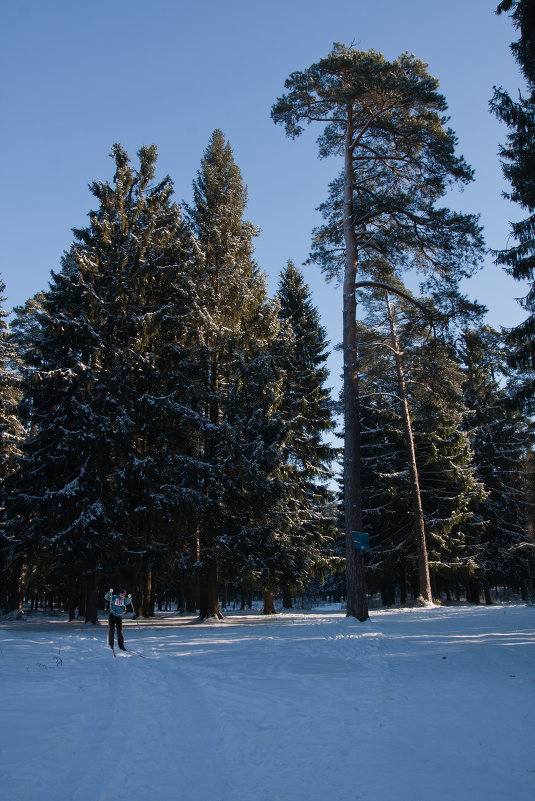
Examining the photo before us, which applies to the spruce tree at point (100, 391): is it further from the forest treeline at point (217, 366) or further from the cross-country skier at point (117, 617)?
the cross-country skier at point (117, 617)

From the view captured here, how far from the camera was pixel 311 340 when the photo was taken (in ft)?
100

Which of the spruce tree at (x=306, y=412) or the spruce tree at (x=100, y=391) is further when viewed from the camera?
A: the spruce tree at (x=306, y=412)

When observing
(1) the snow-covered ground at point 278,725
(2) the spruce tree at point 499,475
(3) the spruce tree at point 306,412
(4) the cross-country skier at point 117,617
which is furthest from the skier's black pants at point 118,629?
(2) the spruce tree at point 499,475

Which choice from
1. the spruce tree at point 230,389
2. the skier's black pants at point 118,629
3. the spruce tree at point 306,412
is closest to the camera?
the skier's black pants at point 118,629

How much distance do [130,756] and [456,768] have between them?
281 cm

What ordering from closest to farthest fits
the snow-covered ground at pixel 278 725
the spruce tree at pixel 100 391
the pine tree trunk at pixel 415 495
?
1. the snow-covered ground at pixel 278 725
2. the spruce tree at pixel 100 391
3. the pine tree trunk at pixel 415 495

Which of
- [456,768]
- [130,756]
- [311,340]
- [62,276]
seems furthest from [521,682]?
[311,340]

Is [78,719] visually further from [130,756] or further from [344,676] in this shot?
[344,676]

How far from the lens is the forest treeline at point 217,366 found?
51.8 feet

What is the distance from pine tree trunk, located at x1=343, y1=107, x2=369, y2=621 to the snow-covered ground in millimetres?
4216

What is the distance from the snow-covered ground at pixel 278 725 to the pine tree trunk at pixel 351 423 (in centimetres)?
422

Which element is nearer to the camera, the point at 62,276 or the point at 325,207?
the point at 325,207

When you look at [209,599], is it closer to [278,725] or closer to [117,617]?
[117,617]

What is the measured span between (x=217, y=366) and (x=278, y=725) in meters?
17.4
